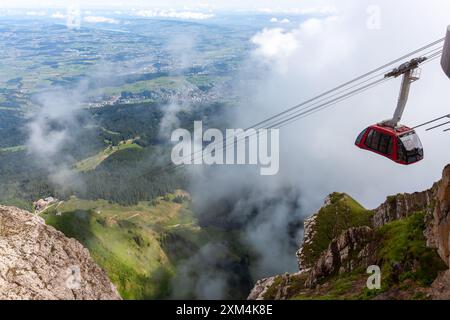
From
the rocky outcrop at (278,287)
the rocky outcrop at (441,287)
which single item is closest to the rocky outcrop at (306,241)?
the rocky outcrop at (278,287)

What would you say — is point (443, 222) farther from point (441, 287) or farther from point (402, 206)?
point (402, 206)

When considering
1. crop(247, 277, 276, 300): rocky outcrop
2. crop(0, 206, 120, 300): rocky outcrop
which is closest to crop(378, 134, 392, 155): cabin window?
crop(0, 206, 120, 300): rocky outcrop

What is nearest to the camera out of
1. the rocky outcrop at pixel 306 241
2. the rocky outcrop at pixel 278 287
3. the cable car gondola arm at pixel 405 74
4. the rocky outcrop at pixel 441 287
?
the rocky outcrop at pixel 441 287

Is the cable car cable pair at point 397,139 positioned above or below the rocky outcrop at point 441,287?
above

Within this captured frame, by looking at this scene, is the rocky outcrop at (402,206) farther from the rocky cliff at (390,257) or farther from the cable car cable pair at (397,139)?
the cable car cable pair at (397,139)

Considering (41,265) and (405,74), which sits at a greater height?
(405,74)

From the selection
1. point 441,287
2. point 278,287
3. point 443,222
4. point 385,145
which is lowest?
point 278,287

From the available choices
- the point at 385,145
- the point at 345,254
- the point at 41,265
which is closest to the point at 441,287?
the point at 385,145
